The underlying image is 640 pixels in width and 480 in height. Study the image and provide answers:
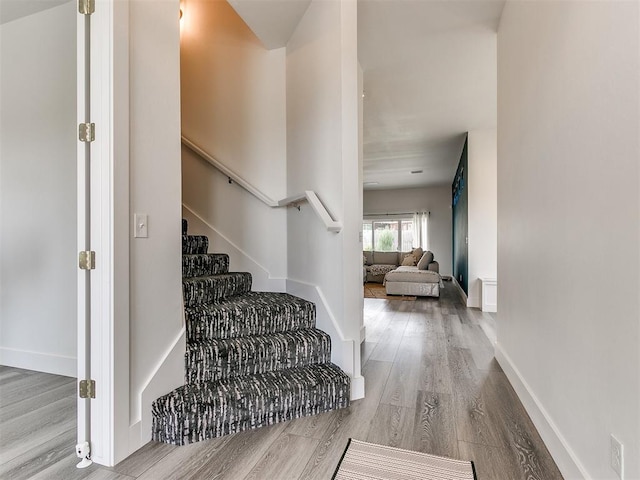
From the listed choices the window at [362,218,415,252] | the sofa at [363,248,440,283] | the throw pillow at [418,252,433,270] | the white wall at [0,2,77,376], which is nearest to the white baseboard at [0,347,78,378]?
the white wall at [0,2,77,376]

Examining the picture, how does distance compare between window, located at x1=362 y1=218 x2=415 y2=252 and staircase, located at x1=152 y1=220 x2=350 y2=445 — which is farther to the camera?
window, located at x1=362 y1=218 x2=415 y2=252

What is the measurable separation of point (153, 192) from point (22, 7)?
86.5 inches

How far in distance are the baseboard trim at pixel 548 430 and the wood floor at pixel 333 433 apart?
4 cm

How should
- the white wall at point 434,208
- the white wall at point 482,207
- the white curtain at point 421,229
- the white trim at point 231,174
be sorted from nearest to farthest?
the white trim at point 231,174 < the white wall at point 482,207 < the white wall at point 434,208 < the white curtain at point 421,229

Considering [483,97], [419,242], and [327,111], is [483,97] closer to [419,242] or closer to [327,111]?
[327,111]

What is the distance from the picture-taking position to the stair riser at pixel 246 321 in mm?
2037

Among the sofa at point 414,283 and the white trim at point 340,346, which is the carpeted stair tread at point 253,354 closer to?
the white trim at point 340,346

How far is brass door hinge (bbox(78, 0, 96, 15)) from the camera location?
58.4 inches

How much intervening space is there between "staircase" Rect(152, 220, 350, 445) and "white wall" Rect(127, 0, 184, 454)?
0.44 feet

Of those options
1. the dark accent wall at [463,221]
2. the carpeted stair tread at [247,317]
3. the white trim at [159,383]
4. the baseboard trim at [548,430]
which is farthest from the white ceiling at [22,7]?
the dark accent wall at [463,221]

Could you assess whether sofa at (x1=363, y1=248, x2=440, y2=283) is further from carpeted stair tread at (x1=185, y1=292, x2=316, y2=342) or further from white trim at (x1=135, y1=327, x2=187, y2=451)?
white trim at (x1=135, y1=327, x2=187, y2=451)

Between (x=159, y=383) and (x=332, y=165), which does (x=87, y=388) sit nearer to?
(x=159, y=383)

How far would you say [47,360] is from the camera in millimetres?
2510

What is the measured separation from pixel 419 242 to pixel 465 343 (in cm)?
670
